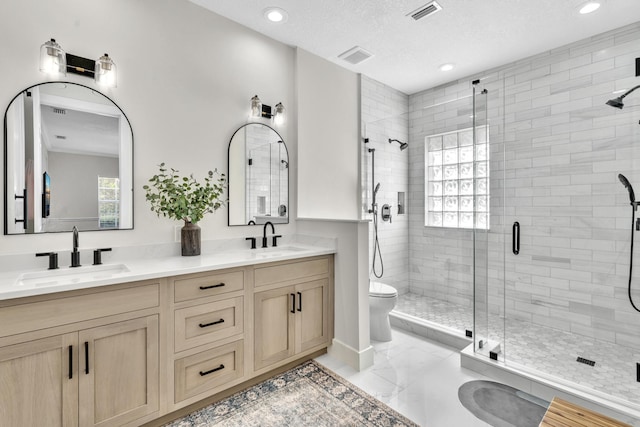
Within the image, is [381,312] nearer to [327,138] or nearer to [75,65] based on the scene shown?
[327,138]

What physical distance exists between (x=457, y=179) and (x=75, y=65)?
9.66ft

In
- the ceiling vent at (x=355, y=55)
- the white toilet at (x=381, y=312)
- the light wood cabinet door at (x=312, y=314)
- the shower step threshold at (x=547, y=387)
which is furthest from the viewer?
the ceiling vent at (x=355, y=55)

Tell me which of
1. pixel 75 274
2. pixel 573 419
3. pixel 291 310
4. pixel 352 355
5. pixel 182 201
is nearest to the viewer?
pixel 573 419

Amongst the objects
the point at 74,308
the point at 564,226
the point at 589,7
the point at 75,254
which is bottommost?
the point at 74,308

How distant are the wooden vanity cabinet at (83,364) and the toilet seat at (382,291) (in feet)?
5.97

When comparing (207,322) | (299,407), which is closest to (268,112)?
(207,322)

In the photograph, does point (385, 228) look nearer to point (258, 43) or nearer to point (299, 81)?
point (299, 81)

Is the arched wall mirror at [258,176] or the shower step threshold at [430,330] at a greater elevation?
the arched wall mirror at [258,176]

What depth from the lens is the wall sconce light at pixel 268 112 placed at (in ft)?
8.93

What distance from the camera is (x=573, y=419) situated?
1.14m

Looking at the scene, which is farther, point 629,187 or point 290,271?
point 290,271

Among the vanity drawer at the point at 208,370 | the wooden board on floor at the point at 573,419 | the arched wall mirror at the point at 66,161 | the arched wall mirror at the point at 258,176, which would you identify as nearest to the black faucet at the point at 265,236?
the arched wall mirror at the point at 258,176

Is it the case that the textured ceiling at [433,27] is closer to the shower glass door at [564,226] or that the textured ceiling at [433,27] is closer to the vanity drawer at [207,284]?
the shower glass door at [564,226]

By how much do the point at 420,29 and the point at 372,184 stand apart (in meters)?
1.53
